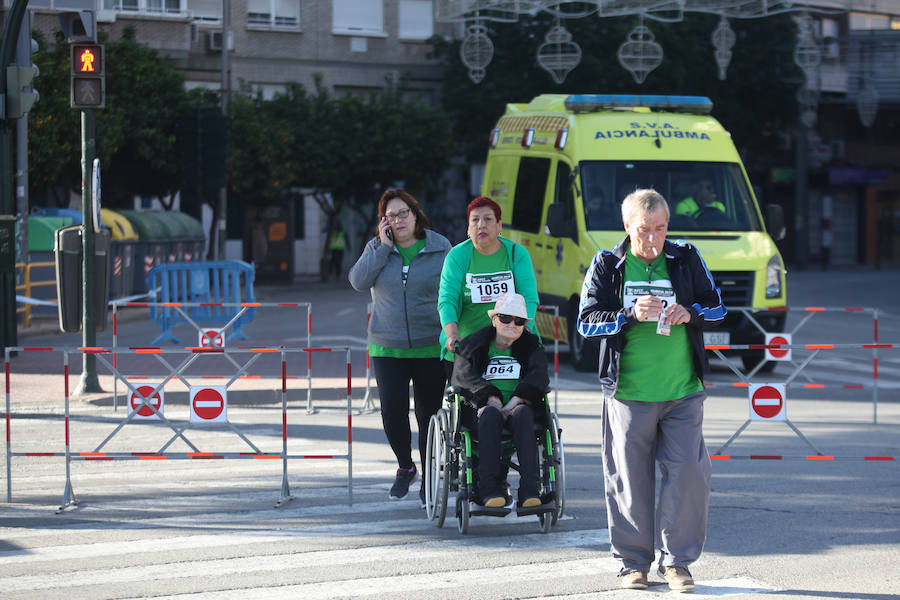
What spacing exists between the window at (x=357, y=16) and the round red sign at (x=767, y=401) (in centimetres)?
3416

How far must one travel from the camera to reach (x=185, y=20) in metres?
35.9

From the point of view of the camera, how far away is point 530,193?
17250mm

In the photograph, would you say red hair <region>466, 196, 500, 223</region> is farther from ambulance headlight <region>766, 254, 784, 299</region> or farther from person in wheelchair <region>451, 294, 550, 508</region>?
ambulance headlight <region>766, 254, 784, 299</region>

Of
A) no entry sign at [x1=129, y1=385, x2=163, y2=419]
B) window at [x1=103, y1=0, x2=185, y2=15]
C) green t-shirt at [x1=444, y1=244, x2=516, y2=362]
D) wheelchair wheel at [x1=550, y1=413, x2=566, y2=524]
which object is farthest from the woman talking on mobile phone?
window at [x1=103, y1=0, x2=185, y2=15]

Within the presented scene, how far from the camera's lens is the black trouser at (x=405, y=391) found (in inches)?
320

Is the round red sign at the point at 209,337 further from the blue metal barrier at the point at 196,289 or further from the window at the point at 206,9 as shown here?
the window at the point at 206,9

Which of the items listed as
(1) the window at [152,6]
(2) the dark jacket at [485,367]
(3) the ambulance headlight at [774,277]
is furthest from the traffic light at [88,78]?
(1) the window at [152,6]

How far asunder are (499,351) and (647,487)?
1.49m

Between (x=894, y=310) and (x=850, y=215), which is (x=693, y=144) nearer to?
(x=894, y=310)

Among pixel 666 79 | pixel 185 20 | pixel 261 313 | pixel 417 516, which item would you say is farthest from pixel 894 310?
pixel 417 516

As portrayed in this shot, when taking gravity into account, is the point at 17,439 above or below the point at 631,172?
below

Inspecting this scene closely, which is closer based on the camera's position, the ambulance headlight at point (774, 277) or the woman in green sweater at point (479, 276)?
the woman in green sweater at point (479, 276)

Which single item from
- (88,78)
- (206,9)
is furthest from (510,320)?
(206,9)

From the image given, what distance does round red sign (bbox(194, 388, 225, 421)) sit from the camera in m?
8.38
